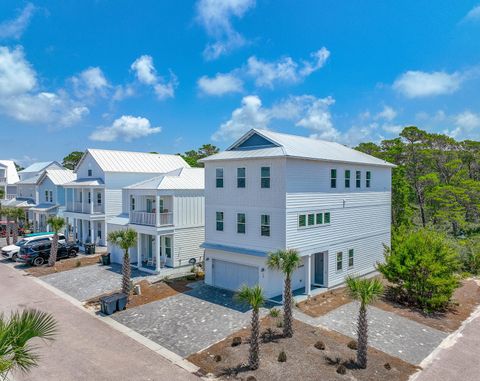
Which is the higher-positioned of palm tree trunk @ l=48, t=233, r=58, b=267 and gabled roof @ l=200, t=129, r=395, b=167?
gabled roof @ l=200, t=129, r=395, b=167

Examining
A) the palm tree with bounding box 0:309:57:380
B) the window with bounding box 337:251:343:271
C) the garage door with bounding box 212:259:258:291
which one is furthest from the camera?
the window with bounding box 337:251:343:271

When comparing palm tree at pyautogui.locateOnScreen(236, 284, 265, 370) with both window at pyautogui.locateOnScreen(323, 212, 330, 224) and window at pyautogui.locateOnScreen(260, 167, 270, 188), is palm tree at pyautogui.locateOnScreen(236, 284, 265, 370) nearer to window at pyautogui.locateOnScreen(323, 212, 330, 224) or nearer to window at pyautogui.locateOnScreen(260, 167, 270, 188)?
window at pyautogui.locateOnScreen(260, 167, 270, 188)

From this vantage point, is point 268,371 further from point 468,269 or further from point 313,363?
point 468,269

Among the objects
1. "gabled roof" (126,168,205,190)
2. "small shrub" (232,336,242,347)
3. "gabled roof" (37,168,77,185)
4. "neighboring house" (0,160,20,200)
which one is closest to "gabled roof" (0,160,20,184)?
"neighboring house" (0,160,20,200)

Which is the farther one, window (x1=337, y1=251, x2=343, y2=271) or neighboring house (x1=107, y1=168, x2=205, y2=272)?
neighboring house (x1=107, y1=168, x2=205, y2=272)

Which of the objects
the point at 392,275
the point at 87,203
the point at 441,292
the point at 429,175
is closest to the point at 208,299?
the point at 392,275
